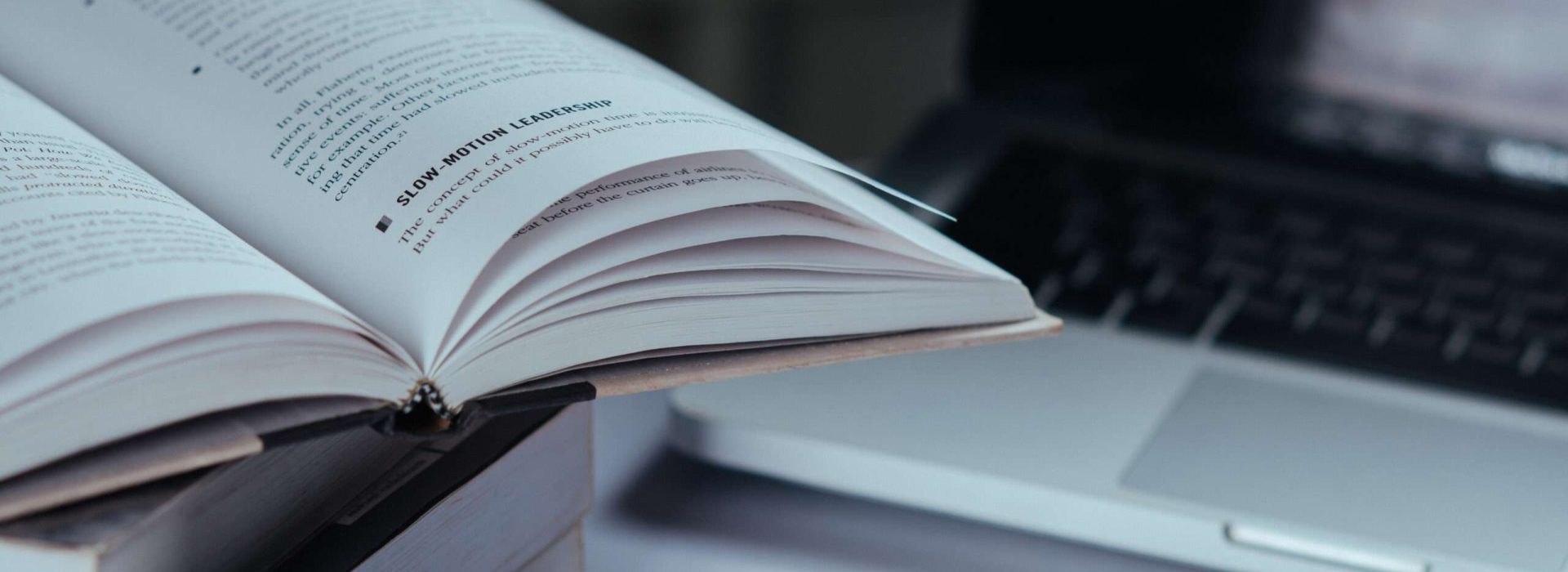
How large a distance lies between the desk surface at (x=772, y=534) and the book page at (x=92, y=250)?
15 centimetres

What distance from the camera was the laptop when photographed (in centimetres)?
41

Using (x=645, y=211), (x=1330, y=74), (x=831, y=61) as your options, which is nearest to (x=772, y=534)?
(x=645, y=211)

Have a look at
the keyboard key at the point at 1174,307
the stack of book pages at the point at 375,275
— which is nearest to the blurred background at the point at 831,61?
the keyboard key at the point at 1174,307

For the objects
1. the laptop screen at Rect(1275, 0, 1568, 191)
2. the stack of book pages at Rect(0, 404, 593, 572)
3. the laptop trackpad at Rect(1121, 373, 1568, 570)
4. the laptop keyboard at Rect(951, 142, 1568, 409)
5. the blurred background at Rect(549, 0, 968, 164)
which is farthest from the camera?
the blurred background at Rect(549, 0, 968, 164)

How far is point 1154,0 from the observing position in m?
0.67

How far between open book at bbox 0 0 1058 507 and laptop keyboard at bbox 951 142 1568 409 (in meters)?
0.17

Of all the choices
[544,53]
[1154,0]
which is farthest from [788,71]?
[544,53]

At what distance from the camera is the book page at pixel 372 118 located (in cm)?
31

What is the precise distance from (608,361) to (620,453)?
0.14 m

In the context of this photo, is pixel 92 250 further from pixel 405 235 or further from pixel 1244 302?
pixel 1244 302

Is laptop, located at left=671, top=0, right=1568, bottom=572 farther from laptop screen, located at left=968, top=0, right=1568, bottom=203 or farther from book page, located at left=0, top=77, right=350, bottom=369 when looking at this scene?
book page, located at left=0, top=77, right=350, bottom=369

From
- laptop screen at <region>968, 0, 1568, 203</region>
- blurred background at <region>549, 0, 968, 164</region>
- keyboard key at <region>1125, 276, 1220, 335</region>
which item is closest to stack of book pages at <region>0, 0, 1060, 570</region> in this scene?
keyboard key at <region>1125, 276, 1220, 335</region>

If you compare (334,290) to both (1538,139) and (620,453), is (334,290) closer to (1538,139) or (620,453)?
(620,453)

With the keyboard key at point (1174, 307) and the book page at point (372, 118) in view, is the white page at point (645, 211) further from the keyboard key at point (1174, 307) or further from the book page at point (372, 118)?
the keyboard key at point (1174, 307)
